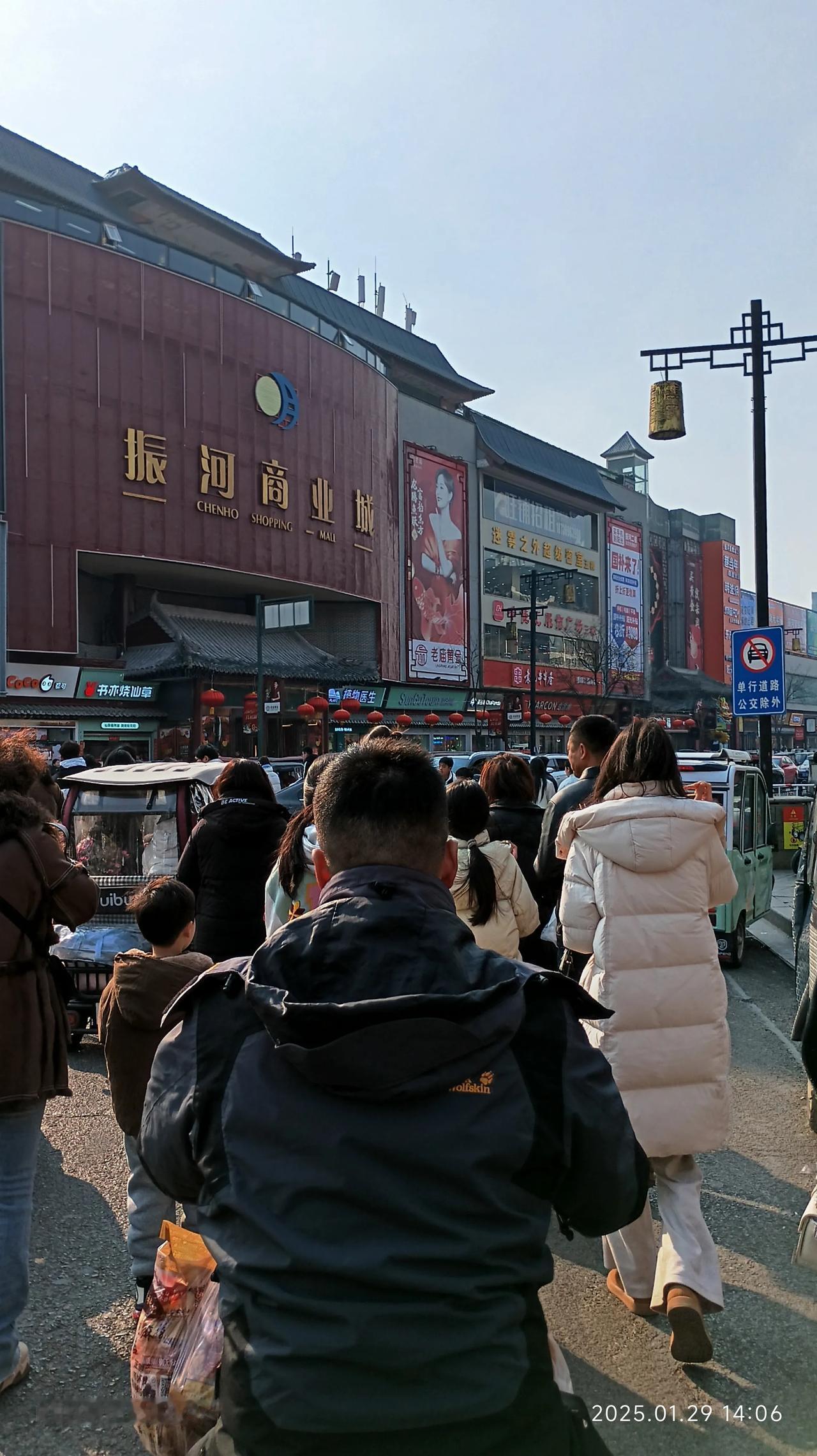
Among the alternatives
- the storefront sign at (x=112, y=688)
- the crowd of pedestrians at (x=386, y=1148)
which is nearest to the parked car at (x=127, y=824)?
the crowd of pedestrians at (x=386, y=1148)

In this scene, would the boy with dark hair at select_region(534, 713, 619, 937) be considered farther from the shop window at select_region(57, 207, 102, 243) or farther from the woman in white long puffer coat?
the shop window at select_region(57, 207, 102, 243)

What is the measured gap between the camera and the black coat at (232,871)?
511 cm

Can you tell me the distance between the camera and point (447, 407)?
51.5 meters

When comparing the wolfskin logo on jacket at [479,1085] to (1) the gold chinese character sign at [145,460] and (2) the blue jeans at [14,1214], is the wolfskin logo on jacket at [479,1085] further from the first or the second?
(1) the gold chinese character sign at [145,460]

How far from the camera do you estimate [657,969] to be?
353cm

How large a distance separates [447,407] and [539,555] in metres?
8.57

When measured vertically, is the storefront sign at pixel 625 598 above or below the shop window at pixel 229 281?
below

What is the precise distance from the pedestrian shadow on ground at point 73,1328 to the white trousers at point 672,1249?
161 cm

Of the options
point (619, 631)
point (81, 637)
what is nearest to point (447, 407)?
point (619, 631)

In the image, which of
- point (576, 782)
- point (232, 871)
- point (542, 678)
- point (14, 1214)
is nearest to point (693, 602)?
point (542, 678)

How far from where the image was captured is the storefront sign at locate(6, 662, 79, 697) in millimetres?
27031

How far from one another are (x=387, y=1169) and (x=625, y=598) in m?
62.7
